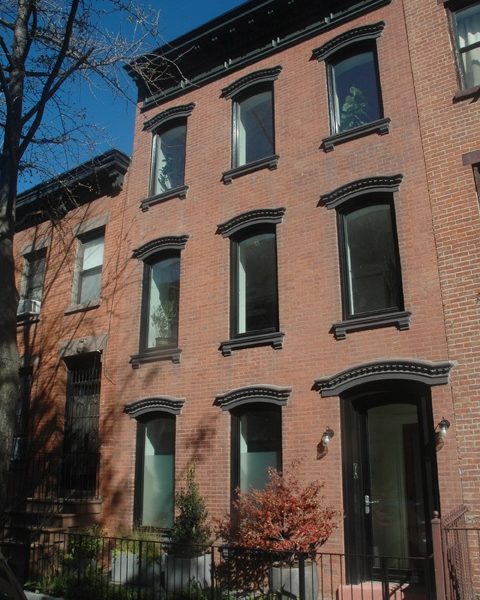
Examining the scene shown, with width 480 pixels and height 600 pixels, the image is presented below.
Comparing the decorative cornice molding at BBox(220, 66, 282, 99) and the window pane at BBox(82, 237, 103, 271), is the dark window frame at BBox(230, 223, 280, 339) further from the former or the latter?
the window pane at BBox(82, 237, 103, 271)

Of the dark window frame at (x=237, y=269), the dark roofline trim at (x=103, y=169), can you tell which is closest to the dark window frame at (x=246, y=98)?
the dark window frame at (x=237, y=269)

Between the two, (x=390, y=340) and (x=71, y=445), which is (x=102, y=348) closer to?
(x=71, y=445)

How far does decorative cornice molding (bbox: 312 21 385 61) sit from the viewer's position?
430 inches

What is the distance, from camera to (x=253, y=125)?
12703mm

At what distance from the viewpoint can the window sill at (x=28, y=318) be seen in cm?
1509

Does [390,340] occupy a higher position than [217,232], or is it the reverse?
[217,232]

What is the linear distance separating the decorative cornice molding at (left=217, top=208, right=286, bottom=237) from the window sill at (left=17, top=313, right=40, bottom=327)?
601 cm

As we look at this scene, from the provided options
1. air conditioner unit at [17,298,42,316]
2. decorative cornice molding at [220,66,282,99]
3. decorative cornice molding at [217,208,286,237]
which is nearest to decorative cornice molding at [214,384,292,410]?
decorative cornice molding at [217,208,286,237]

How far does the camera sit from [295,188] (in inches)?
437

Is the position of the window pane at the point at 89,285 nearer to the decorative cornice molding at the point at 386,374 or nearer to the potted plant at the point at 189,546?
the potted plant at the point at 189,546

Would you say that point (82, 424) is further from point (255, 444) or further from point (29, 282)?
point (29, 282)

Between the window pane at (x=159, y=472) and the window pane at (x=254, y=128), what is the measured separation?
575 centimetres

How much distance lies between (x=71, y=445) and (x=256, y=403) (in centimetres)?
529

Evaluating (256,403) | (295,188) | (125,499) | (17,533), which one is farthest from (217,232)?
(17,533)
